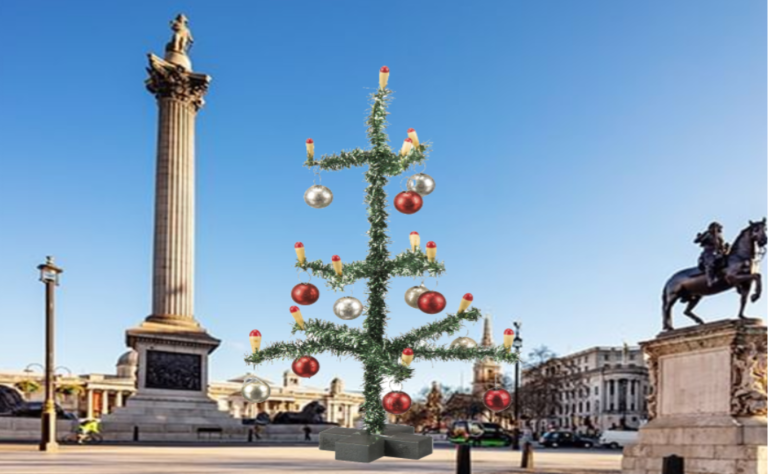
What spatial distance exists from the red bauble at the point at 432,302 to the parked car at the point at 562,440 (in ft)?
162

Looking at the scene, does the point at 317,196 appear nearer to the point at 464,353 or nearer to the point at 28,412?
the point at 464,353

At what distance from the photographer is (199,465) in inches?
793

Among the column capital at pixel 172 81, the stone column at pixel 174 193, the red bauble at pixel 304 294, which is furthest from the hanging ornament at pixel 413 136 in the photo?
the column capital at pixel 172 81

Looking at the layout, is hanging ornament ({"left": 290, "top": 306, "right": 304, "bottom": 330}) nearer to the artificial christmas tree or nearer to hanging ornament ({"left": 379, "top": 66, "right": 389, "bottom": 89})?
the artificial christmas tree

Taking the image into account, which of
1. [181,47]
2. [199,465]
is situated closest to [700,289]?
[199,465]

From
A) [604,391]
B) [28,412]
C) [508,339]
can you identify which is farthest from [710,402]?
[604,391]

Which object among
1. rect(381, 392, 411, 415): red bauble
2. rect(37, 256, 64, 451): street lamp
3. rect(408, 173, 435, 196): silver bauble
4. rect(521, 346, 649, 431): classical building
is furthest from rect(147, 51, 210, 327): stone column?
rect(521, 346, 649, 431): classical building

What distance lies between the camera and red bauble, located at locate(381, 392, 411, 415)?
296 inches

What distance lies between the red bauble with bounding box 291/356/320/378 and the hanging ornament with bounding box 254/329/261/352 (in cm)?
40

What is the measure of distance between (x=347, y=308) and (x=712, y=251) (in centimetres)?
1114

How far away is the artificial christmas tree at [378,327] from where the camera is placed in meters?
7.61

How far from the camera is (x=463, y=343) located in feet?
26.0

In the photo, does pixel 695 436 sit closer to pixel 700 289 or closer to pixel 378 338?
pixel 700 289

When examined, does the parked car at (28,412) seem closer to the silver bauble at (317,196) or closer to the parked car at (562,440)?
the parked car at (562,440)
